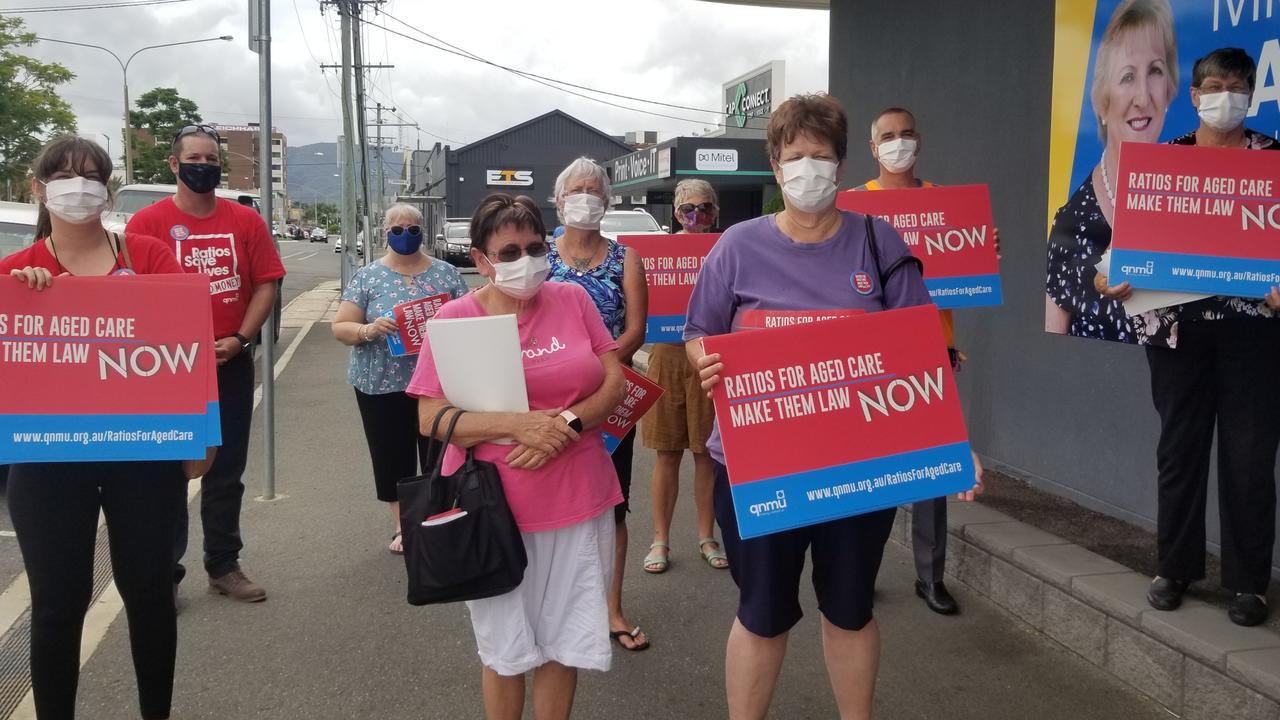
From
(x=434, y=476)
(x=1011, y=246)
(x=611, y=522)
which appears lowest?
(x=611, y=522)

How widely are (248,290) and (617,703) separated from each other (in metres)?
2.55

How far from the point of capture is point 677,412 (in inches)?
202

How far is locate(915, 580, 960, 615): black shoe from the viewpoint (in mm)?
4598

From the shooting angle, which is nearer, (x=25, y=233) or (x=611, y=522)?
(x=611, y=522)

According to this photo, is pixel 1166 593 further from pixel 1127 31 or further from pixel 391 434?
pixel 391 434

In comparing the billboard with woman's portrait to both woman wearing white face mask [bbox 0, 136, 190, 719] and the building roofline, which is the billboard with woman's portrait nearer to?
woman wearing white face mask [bbox 0, 136, 190, 719]

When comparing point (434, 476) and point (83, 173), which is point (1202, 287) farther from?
point (83, 173)

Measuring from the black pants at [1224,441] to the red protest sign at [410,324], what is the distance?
3.35m

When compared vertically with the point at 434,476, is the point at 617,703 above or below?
below

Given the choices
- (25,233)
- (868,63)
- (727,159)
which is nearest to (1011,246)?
(868,63)

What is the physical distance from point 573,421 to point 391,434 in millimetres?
2747

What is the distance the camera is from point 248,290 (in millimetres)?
4730

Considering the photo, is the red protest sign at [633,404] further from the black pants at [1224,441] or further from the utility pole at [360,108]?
the utility pole at [360,108]

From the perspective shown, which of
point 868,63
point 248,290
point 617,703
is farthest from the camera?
point 868,63
